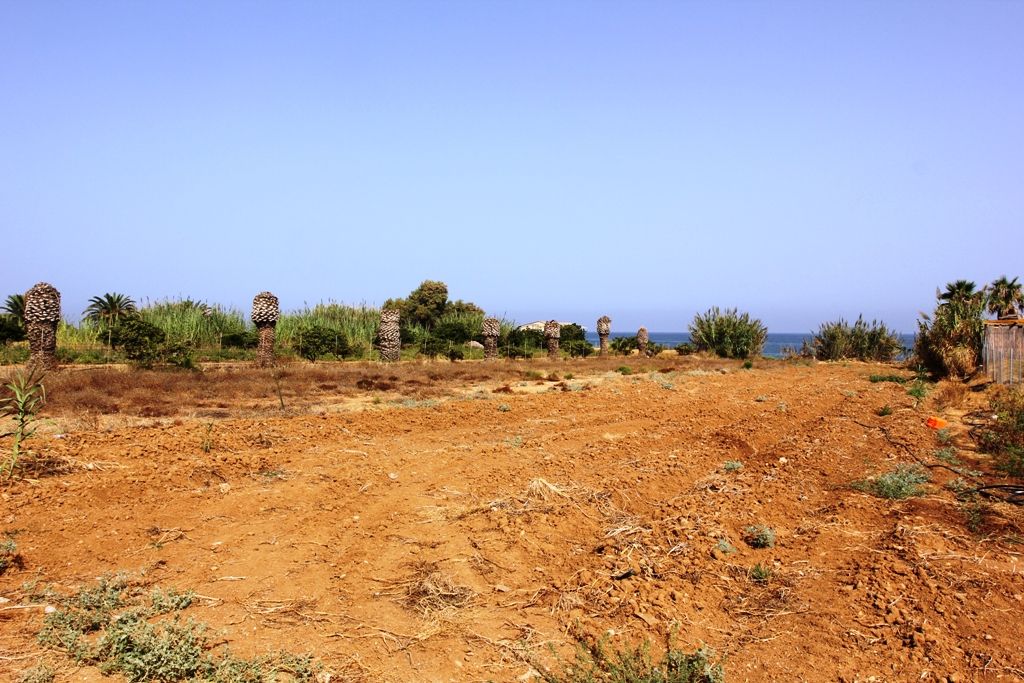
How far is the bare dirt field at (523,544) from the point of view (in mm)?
3770

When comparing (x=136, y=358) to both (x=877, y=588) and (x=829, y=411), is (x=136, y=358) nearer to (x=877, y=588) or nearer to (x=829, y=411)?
(x=829, y=411)

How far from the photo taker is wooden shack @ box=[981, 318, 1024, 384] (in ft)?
46.9

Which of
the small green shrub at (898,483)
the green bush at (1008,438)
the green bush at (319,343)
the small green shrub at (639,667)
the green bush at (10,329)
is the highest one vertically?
the green bush at (10,329)

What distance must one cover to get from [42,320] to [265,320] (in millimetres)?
5556

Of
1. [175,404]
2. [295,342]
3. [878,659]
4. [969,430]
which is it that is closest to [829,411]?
[969,430]

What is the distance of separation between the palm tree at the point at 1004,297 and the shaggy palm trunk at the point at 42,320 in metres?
23.3

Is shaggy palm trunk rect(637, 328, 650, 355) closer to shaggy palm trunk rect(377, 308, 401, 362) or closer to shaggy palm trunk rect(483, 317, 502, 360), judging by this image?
shaggy palm trunk rect(483, 317, 502, 360)

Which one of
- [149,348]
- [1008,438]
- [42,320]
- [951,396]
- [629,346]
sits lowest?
[1008,438]

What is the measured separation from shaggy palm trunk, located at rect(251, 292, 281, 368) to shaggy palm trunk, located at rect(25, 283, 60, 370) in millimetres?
4999

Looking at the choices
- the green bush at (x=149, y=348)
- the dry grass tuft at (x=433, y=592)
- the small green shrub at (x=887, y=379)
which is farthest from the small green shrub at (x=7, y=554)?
the small green shrub at (x=887, y=379)

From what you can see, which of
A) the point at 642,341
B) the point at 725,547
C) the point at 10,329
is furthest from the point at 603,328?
the point at 725,547

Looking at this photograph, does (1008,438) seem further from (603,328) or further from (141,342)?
(603,328)

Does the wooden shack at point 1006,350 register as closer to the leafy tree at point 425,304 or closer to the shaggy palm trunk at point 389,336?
the shaggy palm trunk at point 389,336

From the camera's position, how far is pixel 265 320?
20.0 m
